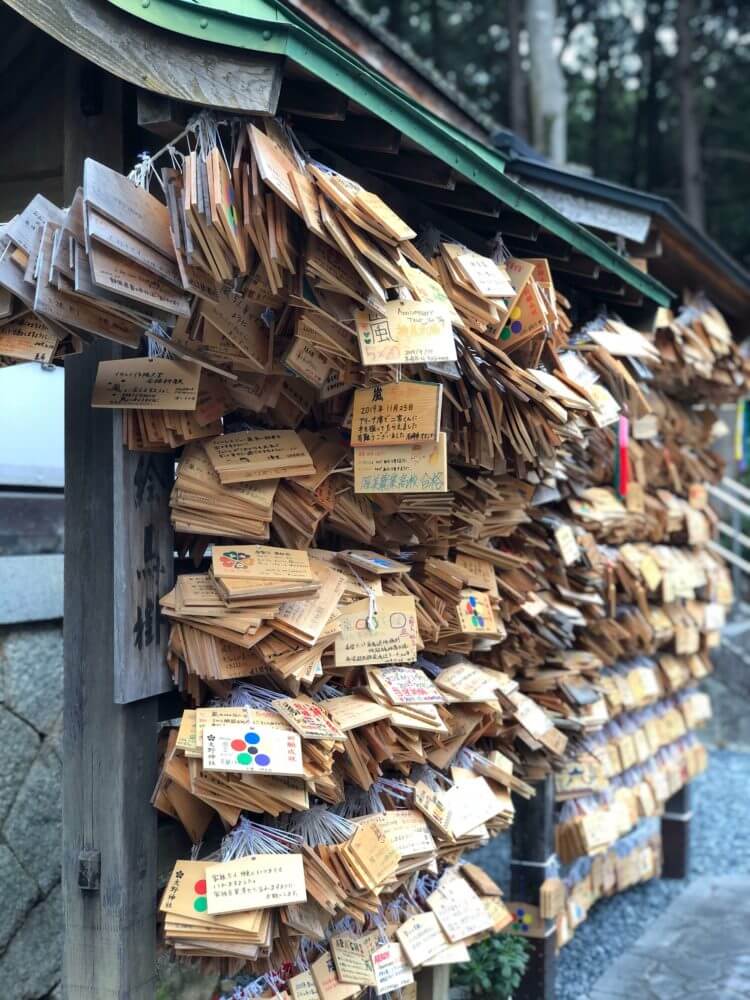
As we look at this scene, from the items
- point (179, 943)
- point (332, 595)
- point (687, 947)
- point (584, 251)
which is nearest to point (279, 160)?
point (332, 595)

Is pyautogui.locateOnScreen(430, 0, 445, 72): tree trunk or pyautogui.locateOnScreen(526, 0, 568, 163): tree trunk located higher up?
pyautogui.locateOnScreen(430, 0, 445, 72): tree trunk

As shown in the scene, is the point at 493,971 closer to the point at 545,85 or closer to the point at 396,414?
the point at 396,414

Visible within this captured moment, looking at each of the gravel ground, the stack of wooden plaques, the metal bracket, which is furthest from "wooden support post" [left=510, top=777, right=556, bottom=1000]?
the metal bracket

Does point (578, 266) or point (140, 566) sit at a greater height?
point (578, 266)

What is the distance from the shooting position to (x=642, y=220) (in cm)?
483

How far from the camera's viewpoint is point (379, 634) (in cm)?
292

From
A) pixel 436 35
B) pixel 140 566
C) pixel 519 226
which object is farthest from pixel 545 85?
pixel 140 566

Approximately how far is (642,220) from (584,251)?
1452 mm

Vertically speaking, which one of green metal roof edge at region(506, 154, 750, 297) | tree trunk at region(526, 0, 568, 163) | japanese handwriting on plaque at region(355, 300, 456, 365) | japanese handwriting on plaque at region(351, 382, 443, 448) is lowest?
japanese handwriting on plaque at region(351, 382, 443, 448)

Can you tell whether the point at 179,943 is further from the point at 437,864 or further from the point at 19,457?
the point at 19,457

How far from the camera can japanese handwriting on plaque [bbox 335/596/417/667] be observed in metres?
2.85

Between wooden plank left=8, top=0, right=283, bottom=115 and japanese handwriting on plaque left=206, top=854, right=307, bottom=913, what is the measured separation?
1842 millimetres

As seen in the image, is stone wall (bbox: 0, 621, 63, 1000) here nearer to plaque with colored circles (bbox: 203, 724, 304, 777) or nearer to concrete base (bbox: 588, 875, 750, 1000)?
plaque with colored circles (bbox: 203, 724, 304, 777)

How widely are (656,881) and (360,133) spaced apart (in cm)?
584
